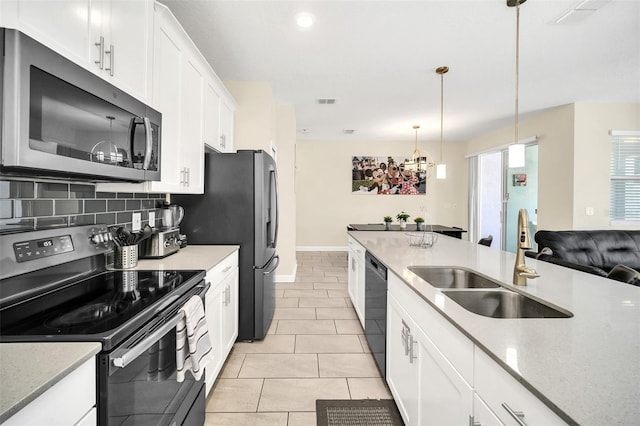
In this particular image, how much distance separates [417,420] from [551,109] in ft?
18.4

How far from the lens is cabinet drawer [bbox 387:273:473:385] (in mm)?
1019

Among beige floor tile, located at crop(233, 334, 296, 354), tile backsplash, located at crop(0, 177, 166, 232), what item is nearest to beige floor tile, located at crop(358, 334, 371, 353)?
beige floor tile, located at crop(233, 334, 296, 354)

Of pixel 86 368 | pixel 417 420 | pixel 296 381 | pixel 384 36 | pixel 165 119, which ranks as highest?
pixel 384 36

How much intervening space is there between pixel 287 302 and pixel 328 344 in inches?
47.9

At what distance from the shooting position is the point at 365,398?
205 cm

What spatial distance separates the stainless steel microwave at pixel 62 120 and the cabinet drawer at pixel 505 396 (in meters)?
1.45

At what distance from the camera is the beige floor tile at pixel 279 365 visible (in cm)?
234

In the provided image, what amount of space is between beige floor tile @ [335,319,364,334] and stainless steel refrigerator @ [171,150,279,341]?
2.92 ft

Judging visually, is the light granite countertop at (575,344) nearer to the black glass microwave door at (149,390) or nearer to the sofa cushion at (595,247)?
Result: the black glass microwave door at (149,390)

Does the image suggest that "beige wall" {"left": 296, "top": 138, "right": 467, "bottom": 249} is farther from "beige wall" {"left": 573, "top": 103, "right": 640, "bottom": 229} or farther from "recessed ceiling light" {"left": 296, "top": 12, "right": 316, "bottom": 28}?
"recessed ceiling light" {"left": 296, "top": 12, "right": 316, "bottom": 28}

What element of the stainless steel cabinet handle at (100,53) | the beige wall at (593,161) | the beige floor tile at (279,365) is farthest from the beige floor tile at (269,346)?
the beige wall at (593,161)

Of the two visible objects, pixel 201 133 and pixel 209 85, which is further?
pixel 209 85

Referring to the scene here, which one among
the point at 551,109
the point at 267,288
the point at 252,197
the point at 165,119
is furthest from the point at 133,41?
the point at 551,109

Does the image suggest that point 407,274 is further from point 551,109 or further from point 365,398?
point 551,109
